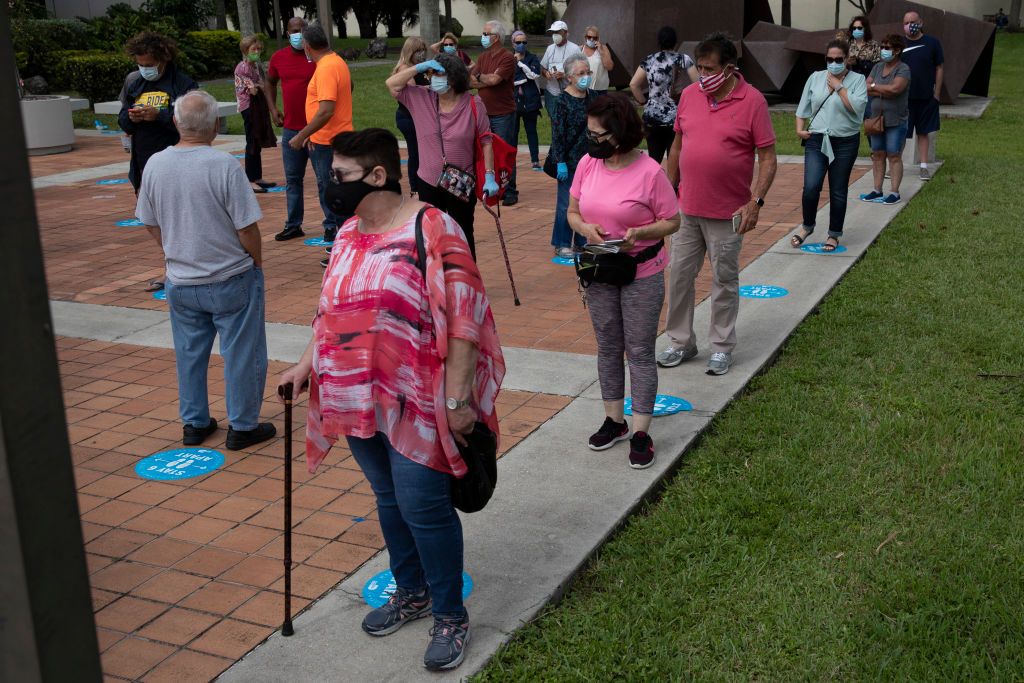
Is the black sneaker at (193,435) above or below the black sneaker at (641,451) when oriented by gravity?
below

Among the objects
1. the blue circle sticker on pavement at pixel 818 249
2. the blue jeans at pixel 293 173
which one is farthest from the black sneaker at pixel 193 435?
the blue circle sticker on pavement at pixel 818 249

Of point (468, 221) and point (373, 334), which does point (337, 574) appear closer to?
point (373, 334)

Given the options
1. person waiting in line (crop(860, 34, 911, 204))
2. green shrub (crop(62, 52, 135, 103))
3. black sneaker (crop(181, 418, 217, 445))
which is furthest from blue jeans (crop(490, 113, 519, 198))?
green shrub (crop(62, 52, 135, 103))

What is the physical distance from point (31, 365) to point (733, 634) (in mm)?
2800

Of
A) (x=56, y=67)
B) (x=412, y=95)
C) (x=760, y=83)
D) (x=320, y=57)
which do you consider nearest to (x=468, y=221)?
(x=412, y=95)

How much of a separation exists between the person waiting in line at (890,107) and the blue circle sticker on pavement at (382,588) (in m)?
9.21

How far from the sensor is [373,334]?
11.3 ft

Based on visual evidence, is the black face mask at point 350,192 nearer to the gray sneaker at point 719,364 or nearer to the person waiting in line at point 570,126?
the gray sneaker at point 719,364

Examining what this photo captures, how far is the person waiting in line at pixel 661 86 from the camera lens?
10.6 m

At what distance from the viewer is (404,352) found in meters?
3.46

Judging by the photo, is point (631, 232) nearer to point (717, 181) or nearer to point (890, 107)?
point (717, 181)

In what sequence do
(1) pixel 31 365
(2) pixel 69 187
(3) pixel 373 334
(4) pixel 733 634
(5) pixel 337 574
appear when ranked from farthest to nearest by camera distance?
(2) pixel 69 187 < (5) pixel 337 574 < (4) pixel 733 634 < (3) pixel 373 334 < (1) pixel 31 365

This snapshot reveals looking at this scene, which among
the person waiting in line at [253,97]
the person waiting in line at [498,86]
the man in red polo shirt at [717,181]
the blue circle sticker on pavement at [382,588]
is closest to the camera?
the blue circle sticker on pavement at [382,588]

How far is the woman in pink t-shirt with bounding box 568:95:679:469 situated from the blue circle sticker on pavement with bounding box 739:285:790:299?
125 inches
